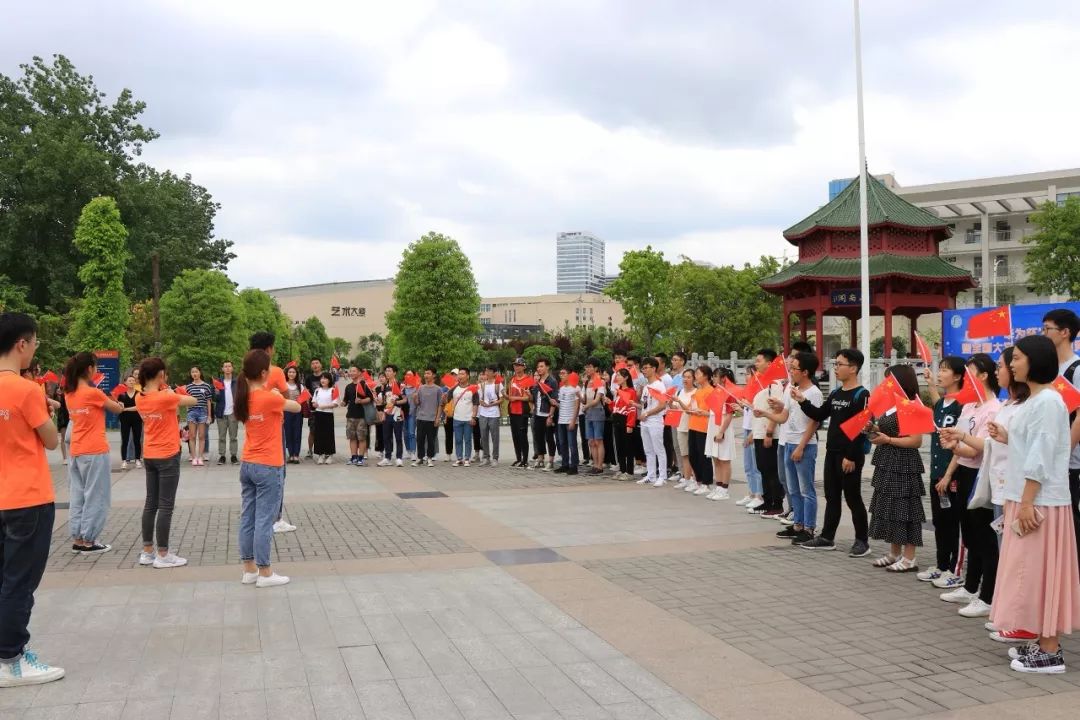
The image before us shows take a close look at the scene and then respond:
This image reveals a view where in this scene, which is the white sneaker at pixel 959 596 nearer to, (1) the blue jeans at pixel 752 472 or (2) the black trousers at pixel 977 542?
(2) the black trousers at pixel 977 542

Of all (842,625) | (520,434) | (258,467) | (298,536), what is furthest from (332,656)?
(520,434)

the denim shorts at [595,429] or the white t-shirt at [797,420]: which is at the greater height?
the white t-shirt at [797,420]

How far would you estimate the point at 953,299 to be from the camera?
3272cm

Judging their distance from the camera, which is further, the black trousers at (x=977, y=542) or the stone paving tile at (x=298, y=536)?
the stone paving tile at (x=298, y=536)

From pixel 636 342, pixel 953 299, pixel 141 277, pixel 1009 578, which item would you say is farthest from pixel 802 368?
pixel 636 342

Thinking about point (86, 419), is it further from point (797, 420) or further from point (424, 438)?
point (424, 438)

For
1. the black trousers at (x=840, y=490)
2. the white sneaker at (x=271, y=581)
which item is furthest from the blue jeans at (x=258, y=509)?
the black trousers at (x=840, y=490)

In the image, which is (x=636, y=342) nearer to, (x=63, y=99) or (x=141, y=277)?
(x=141, y=277)

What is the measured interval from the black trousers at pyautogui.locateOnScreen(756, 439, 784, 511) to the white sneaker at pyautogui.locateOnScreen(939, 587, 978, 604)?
3616 mm

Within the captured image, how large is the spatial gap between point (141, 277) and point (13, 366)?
48.2m

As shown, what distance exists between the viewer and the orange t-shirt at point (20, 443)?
492 centimetres

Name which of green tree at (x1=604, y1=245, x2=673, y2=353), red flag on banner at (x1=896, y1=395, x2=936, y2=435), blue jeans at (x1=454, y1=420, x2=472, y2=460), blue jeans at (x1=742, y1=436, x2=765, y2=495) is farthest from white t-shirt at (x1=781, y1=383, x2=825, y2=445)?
green tree at (x1=604, y1=245, x2=673, y2=353)

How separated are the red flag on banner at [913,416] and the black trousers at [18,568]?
6.22 meters

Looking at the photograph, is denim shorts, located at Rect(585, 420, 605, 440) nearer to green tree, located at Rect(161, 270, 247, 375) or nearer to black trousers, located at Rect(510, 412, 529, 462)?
black trousers, located at Rect(510, 412, 529, 462)
